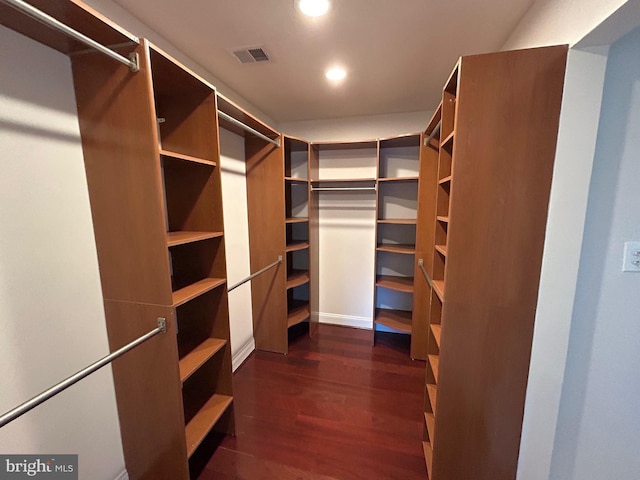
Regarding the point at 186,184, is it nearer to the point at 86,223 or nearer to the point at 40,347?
the point at 86,223

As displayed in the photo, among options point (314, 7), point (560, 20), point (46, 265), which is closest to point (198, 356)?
point (46, 265)

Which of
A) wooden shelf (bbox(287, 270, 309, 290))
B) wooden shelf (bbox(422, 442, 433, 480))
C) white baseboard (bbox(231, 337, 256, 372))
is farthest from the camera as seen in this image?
wooden shelf (bbox(287, 270, 309, 290))

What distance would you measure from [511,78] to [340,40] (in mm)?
967

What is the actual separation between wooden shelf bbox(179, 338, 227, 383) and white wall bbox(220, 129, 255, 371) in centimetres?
75

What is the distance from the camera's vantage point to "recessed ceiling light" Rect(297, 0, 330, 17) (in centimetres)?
121

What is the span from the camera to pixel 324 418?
1898mm

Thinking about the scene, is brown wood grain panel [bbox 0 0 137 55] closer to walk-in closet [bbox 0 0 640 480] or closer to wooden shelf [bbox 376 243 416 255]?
walk-in closet [bbox 0 0 640 480]

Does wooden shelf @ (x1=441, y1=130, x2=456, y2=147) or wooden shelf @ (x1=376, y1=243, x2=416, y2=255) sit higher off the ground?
wooden shelf @ (x1=441, y1=130, x2=456, y2=147)

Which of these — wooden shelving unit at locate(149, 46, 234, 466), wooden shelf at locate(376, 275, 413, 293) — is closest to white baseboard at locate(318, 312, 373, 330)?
wooden shelf at locate(376, 275, 413, 293)

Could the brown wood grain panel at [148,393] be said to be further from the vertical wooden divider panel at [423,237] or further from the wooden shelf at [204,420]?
the vertical wooden divider panel at [423,237]

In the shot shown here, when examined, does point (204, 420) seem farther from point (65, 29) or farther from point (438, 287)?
point (65, 29)

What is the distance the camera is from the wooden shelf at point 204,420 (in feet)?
4.56

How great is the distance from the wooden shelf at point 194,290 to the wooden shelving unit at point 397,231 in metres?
1.72

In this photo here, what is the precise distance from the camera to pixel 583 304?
1.10 metres
